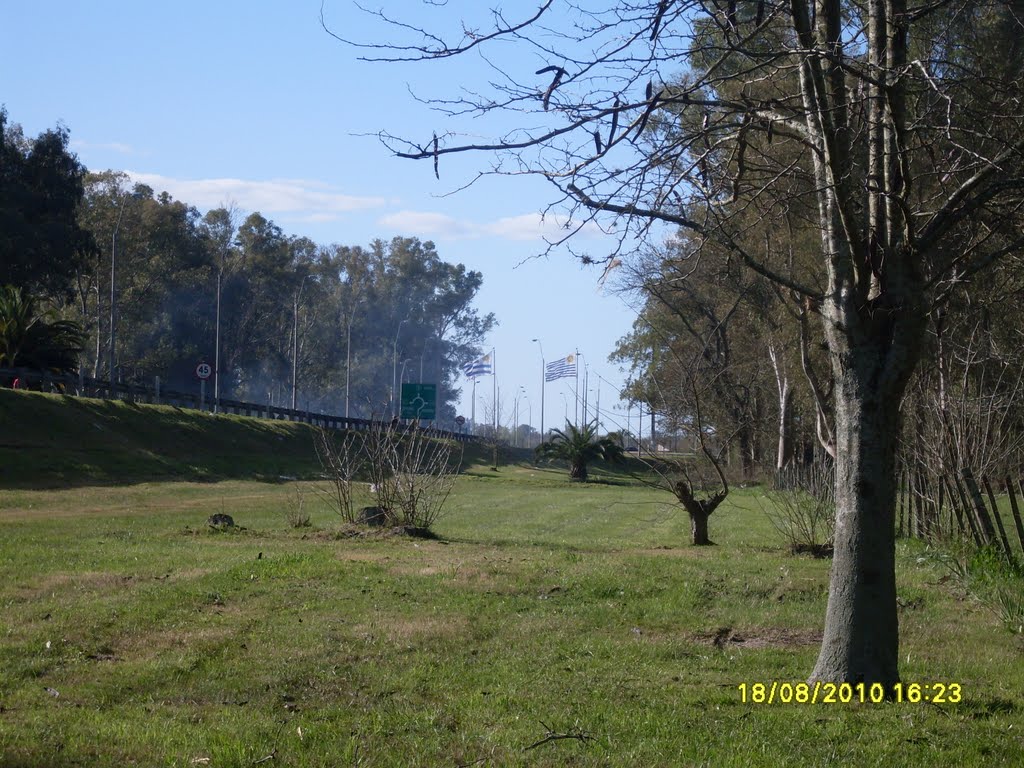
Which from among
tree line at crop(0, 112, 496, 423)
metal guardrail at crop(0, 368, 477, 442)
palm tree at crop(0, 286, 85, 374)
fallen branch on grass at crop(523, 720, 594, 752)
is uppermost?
tree line at crop(0, 112, 496, 423)

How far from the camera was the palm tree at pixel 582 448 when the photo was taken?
175 ft

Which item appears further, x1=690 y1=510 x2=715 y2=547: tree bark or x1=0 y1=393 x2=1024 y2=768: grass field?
x1=690 y1=510 x2=715 y2=547: tree bark

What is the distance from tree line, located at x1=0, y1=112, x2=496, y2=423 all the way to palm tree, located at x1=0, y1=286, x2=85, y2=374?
266 mm

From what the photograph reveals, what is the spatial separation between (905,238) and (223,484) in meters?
30.4

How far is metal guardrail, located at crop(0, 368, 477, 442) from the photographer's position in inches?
1571

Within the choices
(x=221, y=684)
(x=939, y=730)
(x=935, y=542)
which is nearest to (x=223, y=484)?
(x=935, y=542)

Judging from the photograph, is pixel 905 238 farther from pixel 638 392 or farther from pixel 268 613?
pixel 638 392

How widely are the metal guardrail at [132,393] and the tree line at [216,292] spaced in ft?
4.98

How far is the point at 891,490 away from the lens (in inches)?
281

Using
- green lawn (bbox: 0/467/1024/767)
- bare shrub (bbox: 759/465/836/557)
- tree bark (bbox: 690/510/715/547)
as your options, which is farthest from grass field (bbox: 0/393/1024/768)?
tree bark (bbox: 690/510/715/547)

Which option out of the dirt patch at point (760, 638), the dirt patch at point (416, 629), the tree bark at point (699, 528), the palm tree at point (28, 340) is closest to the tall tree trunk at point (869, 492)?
the dirt patch at point (760, 638)
